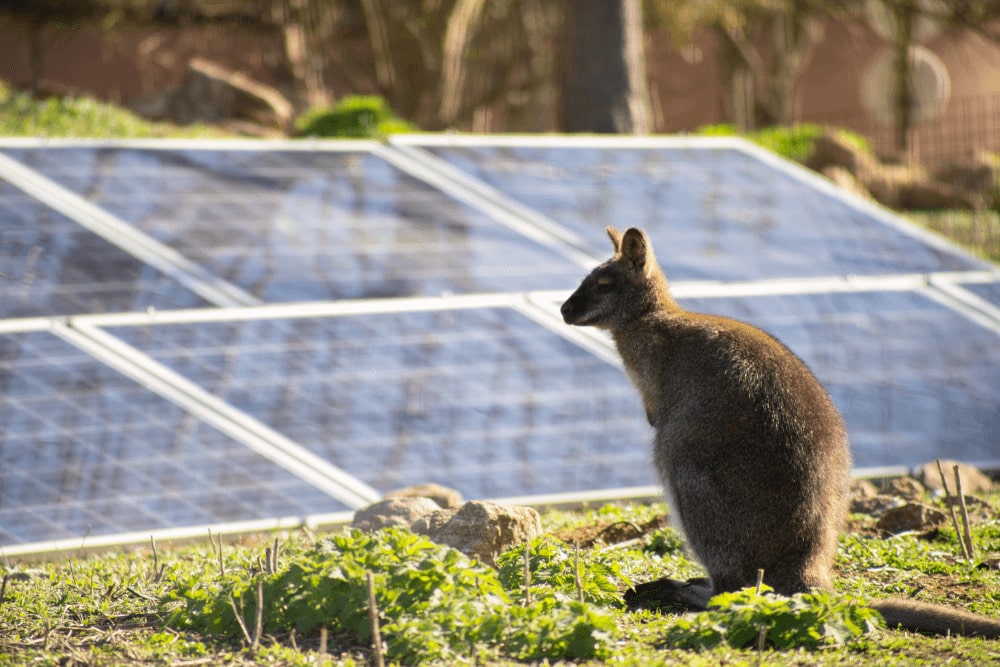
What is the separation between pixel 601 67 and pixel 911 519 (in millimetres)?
8864

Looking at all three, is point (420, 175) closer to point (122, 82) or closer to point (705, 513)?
point (705, 513)

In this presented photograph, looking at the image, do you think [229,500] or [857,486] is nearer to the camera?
[229,500]

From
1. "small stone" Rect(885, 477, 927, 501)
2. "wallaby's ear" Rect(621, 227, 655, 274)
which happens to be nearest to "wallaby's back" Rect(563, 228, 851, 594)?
"wallaby's ear" Rect(621, 227, 655, 274)

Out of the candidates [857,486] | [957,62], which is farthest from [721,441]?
[957,62]

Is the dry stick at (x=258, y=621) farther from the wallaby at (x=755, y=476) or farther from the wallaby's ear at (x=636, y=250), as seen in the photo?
the wallaby's ear at (x=636, y=250)

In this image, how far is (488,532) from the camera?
574 cm

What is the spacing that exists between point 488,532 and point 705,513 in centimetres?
122

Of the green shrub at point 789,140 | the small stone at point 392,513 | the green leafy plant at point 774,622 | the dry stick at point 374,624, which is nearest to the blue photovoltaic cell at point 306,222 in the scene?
the small stone at point 392,513

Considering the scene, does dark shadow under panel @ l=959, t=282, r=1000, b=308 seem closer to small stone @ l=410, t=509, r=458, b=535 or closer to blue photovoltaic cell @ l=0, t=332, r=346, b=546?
small stone @ l=410, t=509, r=458, b=535

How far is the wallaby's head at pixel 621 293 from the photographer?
5910 millimetres

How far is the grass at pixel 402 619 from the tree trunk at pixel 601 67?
31.8 feet

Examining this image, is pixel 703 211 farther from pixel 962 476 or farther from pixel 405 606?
pixel 405 606

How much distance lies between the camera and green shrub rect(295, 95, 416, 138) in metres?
16.8

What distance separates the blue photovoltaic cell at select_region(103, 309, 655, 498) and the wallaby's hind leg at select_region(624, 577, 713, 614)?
231 centimetres
